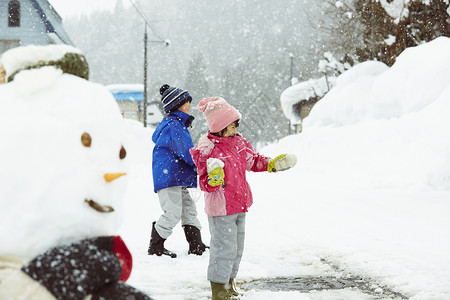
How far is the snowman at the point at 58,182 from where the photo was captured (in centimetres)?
147

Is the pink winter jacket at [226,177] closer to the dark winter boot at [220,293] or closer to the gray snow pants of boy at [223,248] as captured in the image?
the gray snow pants of boy at [223,248]

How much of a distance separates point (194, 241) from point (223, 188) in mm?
1468

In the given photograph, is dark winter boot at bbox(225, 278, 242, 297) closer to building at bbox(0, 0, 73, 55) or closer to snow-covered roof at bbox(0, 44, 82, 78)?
snow-covered roof at bbox(0, 44, 82, 78)

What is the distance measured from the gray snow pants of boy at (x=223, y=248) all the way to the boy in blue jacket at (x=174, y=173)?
1.18 meters

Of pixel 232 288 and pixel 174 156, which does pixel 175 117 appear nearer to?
pixel 174 156

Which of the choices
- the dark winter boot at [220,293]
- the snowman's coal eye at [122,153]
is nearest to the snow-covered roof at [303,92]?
the dark winter boot at [220,293]

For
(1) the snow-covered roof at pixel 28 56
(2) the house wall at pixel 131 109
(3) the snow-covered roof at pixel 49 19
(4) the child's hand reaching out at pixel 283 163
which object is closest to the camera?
(1) the snow-covered roof at pixel 28 56

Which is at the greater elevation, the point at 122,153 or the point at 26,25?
the point at 26,25

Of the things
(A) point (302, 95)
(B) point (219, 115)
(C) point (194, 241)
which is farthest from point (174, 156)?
(A) point (302, 95)

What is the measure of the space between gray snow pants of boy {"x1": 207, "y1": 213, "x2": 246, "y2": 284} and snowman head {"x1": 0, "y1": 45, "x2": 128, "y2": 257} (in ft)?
6.10

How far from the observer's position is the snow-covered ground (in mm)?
4051

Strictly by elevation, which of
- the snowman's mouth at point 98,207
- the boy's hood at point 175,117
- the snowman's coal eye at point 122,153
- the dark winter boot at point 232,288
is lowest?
the dark winter boot at point 232,288

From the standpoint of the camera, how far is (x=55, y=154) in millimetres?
1535

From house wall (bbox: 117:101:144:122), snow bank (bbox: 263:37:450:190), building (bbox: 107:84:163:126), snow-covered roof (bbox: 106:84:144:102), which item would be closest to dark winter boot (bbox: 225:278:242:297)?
snow bank (bbox: 263:37:450:190)
